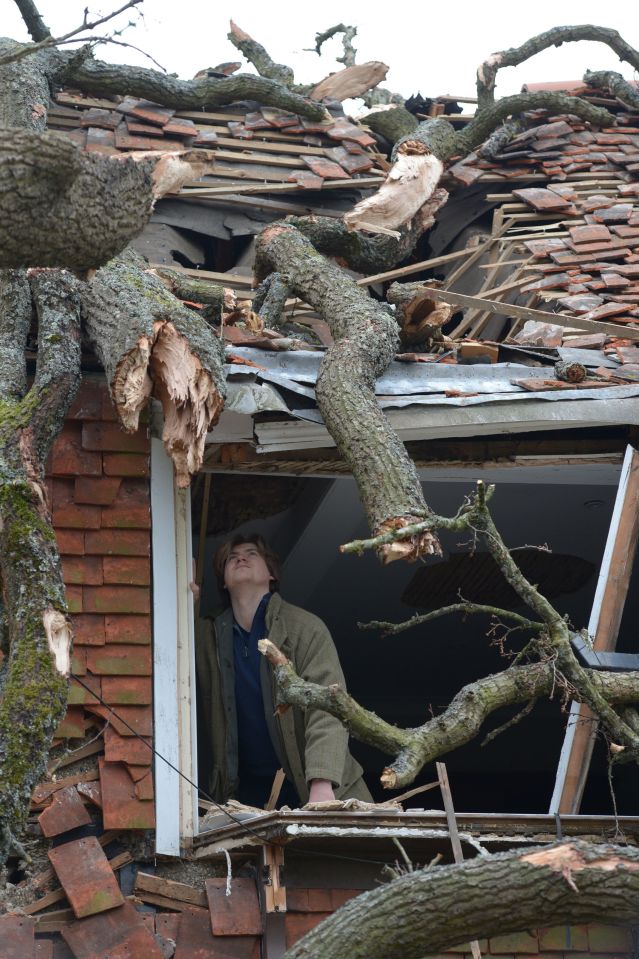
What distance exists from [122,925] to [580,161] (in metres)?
7.39

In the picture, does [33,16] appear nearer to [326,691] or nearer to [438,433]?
[438,433]

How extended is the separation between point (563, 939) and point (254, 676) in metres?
2.16

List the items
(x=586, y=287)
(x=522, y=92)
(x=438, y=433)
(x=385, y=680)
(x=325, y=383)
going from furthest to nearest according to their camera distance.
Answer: (x=385, y=680)
(x=522, y=92)
(x=586, y=287)
(x=438, y=433)
(x=325, y=383)

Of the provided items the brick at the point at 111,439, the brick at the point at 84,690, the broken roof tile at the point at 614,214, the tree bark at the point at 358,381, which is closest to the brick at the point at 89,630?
the brick at the point at 84,690

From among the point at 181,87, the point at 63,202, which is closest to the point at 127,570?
the point at 63,202

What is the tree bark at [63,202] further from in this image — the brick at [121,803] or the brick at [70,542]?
the brick at [121,803]

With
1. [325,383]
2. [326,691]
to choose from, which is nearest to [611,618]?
[325,383]

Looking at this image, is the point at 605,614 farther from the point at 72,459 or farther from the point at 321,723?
the point at 72,459

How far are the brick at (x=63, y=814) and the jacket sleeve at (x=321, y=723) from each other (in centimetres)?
113

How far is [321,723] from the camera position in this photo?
6676 millimetres

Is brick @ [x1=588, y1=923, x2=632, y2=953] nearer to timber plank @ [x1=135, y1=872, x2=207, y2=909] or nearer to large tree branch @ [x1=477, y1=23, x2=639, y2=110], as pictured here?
timber plank @ [x1=135, y1=872, x2=207, y2=909]

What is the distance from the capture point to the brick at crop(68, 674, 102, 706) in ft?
20.4

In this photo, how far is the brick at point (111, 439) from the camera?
6.70m

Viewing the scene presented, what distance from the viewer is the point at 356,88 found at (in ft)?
37.3
